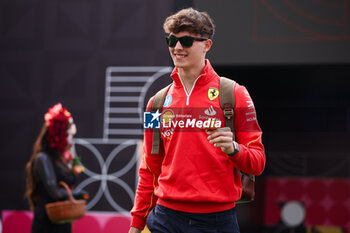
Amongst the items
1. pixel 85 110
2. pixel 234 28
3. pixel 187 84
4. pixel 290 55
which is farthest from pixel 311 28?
pixel 187 84

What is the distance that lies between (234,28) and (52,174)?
261 cm

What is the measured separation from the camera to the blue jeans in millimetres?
2369

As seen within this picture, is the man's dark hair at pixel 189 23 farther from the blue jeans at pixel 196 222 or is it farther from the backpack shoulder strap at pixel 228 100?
the blue jeans at pixel 196 222

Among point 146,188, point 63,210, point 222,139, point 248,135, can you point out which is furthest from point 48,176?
point 222,139

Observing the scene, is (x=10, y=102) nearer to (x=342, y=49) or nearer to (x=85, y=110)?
(x=85, y=110)

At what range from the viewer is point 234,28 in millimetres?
5723

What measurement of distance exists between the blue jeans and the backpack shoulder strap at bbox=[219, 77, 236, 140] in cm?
41

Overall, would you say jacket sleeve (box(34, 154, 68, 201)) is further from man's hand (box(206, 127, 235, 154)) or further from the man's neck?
man's hand (box(206, 127, 235, 154))

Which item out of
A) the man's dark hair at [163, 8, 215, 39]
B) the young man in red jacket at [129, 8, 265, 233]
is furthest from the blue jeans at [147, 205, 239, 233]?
the man's dark hair at [163, 8, 215, 39]

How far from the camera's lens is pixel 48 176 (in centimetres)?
458

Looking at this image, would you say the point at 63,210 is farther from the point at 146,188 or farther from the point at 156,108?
the point at 156,108

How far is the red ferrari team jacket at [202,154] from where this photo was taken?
2338 millimetres

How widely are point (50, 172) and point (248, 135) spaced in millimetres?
2729

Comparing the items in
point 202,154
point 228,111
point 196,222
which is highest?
point 228,111
